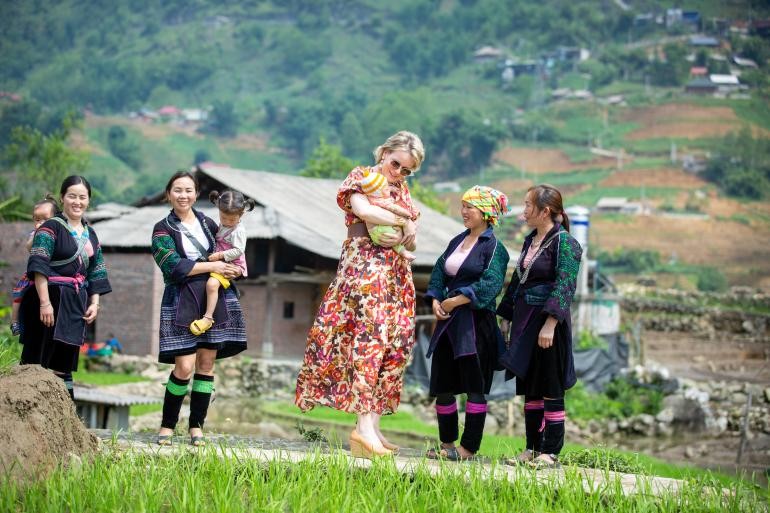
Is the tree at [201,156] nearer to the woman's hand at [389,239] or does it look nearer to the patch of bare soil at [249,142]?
the patch of bare soil at [249,142]

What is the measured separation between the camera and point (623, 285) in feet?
179

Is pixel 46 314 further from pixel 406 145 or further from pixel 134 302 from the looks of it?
pixel 134 302

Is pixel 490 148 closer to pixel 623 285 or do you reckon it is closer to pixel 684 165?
pixel 684 165

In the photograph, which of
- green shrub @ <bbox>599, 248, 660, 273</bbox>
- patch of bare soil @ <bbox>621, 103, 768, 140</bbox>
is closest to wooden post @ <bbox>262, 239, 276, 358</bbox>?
green shrub @ <bbox>599, 248, 660, 273</bbox>

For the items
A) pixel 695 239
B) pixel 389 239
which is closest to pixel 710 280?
pixel 695 239

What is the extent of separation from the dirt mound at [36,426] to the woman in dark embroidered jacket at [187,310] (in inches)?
25.8

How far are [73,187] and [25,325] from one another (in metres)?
0.93

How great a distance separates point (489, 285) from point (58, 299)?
269 centimetres

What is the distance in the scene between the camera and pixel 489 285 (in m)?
6.36

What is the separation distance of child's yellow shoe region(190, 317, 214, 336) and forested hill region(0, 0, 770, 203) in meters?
73.1

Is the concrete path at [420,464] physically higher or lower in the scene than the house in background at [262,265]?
lower

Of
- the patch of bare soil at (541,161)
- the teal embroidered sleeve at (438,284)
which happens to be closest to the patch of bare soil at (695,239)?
the patch of bare soil at (541,161)

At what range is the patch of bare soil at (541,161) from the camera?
76.6 m

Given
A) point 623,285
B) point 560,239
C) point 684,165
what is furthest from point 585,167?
point 560,239
